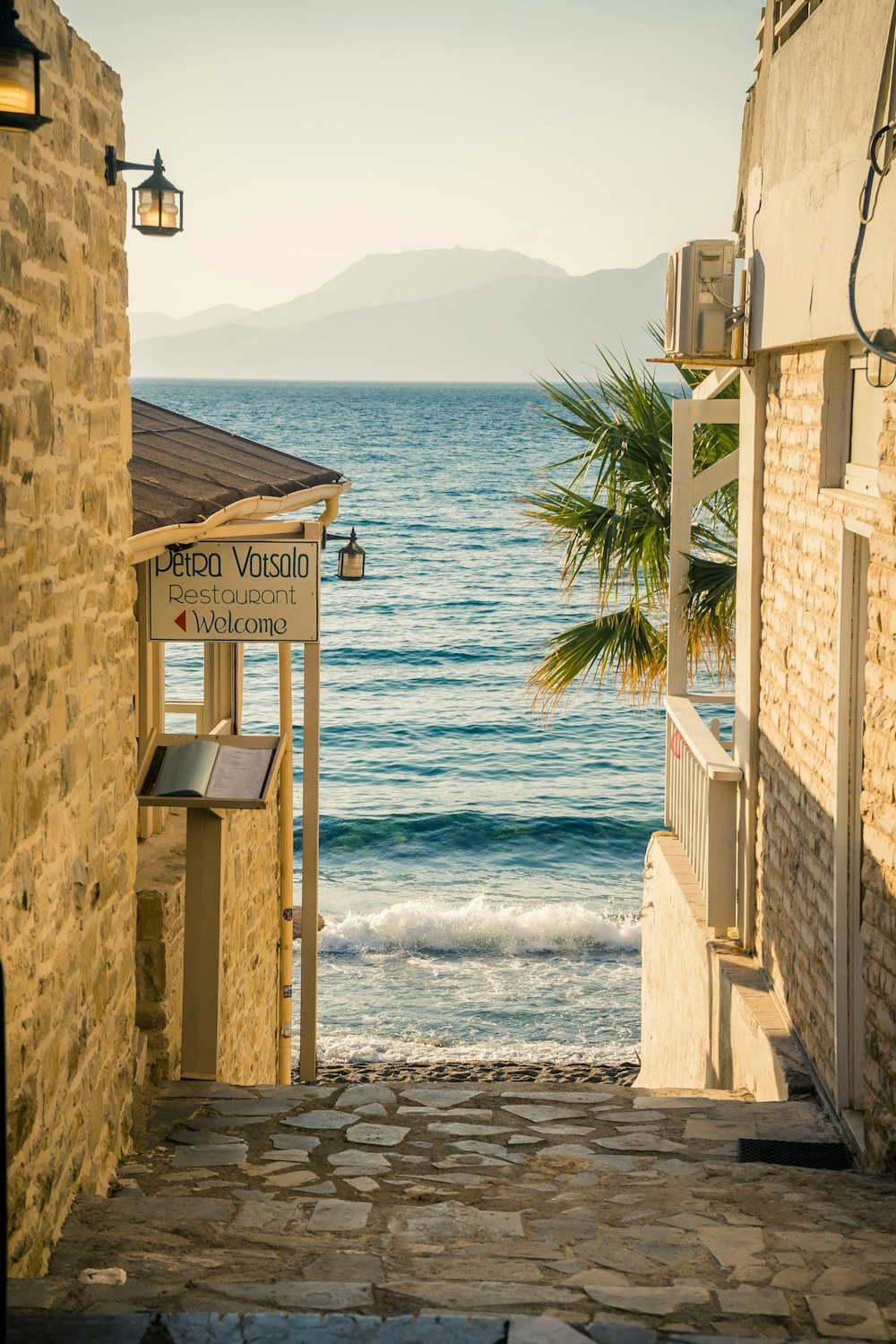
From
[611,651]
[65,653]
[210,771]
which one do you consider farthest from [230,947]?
[611,651]

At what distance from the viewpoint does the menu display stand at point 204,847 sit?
633 cm

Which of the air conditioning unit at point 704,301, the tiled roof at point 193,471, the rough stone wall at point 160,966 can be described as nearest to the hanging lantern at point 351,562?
the tiled roof at point 193,471

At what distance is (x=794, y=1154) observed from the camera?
5492 mm

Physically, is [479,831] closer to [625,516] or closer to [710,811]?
[625,516]

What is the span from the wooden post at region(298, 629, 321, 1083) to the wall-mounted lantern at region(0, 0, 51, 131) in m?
5.10

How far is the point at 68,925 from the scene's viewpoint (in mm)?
4379

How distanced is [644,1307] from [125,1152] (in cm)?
252

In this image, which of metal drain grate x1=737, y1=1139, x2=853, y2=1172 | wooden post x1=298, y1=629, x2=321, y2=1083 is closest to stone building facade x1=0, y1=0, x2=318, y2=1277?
wooden post x1=298, y1=629, x2=321, y2=1083

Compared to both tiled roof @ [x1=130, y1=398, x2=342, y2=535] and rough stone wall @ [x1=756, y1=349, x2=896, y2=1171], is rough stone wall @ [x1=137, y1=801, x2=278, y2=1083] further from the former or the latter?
rough stone wall @ [x1=756, y1=349, x2=896, y2=1171]

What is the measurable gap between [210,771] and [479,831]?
17217 millimetres

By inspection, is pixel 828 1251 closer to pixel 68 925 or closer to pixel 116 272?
pixel 68 925

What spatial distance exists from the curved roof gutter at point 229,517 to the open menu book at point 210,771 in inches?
36.6

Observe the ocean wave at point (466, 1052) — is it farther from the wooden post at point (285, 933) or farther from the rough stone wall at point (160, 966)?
the rough stone wall at point (160, 966)

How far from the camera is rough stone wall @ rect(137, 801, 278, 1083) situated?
631 centimetres
